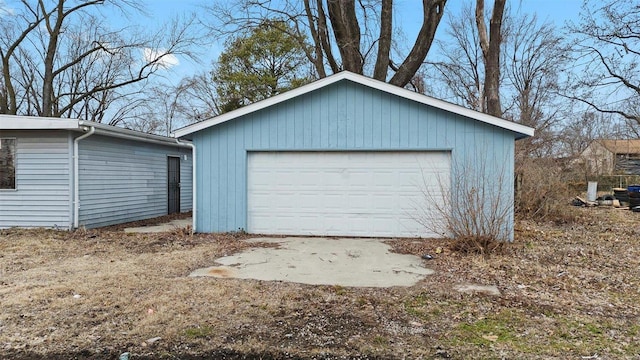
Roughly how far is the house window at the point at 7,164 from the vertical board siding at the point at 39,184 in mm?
104

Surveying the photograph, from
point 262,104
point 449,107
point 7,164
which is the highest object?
point 262,104

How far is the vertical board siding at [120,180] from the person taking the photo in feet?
31.1

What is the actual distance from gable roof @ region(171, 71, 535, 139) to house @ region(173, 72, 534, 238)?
0.02m

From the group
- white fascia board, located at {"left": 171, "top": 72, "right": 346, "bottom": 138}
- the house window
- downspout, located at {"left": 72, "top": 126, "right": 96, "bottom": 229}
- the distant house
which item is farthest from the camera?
the distant house

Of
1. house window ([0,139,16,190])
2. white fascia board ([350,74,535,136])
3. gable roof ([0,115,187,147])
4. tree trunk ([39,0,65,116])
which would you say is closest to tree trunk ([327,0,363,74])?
white fascia board ([350,74,535,136])

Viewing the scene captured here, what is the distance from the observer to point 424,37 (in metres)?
13.6

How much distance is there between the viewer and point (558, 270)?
577 cm

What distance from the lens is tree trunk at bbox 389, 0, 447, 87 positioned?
1344cm

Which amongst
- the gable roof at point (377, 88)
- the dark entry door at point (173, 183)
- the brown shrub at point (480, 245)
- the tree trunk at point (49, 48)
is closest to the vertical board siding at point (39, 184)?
the gable roof at point (377, 88)

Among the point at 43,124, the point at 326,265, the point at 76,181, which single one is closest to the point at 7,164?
the point at 43,124

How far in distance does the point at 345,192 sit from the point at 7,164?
7.56 meters

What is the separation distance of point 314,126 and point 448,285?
455 cm

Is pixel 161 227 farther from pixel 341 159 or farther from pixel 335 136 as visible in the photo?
pixel 335 136

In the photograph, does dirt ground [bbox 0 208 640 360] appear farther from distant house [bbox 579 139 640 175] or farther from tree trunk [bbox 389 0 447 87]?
distant house [bbox 579 139 640 175]
